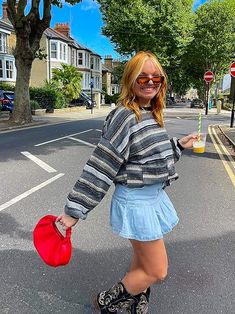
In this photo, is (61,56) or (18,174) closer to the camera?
(18,174)

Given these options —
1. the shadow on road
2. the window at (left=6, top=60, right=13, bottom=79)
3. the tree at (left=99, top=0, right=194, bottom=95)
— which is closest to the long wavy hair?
the shadow on road

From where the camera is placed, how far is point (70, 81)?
33219 millimetres

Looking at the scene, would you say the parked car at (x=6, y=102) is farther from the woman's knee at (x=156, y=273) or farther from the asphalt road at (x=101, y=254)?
the woman's knee at (x=156, y=273)

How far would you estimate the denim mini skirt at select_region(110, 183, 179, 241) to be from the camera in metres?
2.17

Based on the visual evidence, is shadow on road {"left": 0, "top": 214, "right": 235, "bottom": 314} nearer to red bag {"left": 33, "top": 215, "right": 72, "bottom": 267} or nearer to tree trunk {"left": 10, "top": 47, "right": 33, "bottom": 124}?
red bag {"left": 33, "top": 215, "right": 72, "bottom": 267}

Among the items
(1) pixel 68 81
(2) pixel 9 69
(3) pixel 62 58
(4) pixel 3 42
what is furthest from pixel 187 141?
(3) pixel 62 58

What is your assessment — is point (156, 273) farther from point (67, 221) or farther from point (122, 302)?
point (67, 221)

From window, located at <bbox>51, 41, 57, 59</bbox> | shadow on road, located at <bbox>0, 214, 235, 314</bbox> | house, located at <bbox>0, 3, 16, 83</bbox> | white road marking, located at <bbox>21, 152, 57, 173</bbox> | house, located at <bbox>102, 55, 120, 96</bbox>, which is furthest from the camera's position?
house, located at <bbox>102, 55, 120, 96</bbox>

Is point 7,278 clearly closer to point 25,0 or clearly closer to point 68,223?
point 68,223

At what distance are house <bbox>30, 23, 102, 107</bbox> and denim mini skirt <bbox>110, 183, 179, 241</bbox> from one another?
3704 cm

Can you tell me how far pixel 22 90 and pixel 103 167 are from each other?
16208mm

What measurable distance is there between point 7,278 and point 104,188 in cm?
158

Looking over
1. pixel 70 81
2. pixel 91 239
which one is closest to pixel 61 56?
pixel 70 81

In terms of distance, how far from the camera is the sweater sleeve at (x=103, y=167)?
81.8 inches
